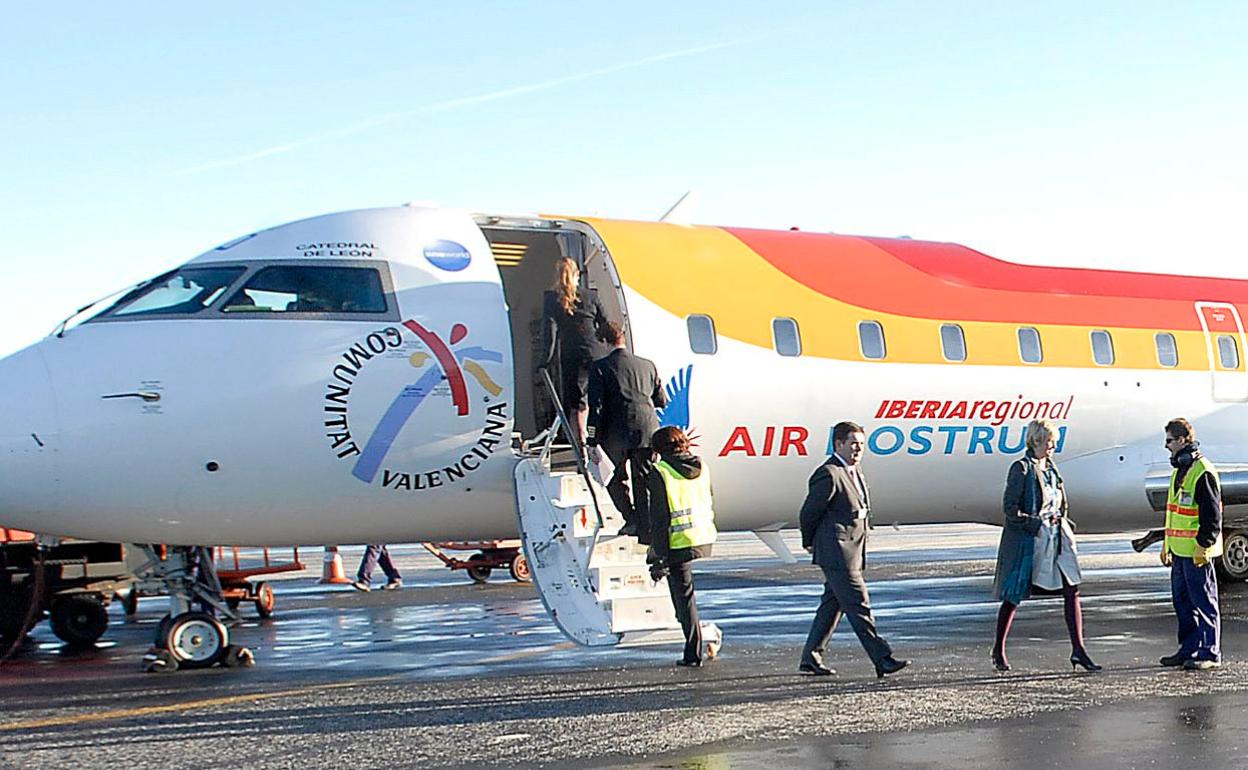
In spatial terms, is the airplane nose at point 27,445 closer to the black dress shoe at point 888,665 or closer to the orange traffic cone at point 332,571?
the black dress shoe at point 888,665

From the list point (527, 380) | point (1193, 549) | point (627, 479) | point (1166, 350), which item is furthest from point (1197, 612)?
point (1166, 350)

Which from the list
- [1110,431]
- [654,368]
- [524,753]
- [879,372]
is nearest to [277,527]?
[654,368]

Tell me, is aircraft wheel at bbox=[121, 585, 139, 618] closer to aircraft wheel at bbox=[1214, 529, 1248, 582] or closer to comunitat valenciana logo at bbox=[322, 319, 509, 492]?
comunitat valenciana logo at bbox=[322, 319, 509, 492]

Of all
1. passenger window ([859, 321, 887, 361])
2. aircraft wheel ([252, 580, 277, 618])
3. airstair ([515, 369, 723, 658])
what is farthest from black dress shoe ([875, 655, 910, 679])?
aircraft wheel ([252, 580, 277, 618])

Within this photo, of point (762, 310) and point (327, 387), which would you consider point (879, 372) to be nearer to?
point (762, 310)

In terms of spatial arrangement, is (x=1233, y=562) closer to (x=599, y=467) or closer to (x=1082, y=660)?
(x=1082, y=660)

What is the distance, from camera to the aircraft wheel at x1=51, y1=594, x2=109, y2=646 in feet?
50.3

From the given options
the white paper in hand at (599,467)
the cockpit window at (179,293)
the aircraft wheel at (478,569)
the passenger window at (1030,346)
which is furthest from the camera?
the aircraft wheel at (478,569)

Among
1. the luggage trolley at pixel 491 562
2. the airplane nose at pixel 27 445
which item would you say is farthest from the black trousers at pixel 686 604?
the luggage trolley at pixel 491 562

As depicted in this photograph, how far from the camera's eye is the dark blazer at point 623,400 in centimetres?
1142

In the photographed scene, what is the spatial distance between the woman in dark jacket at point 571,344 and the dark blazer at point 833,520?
2.36 meters

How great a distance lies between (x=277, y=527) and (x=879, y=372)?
558 centimetres

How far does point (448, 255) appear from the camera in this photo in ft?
41.2

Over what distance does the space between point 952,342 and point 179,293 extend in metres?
7.05
